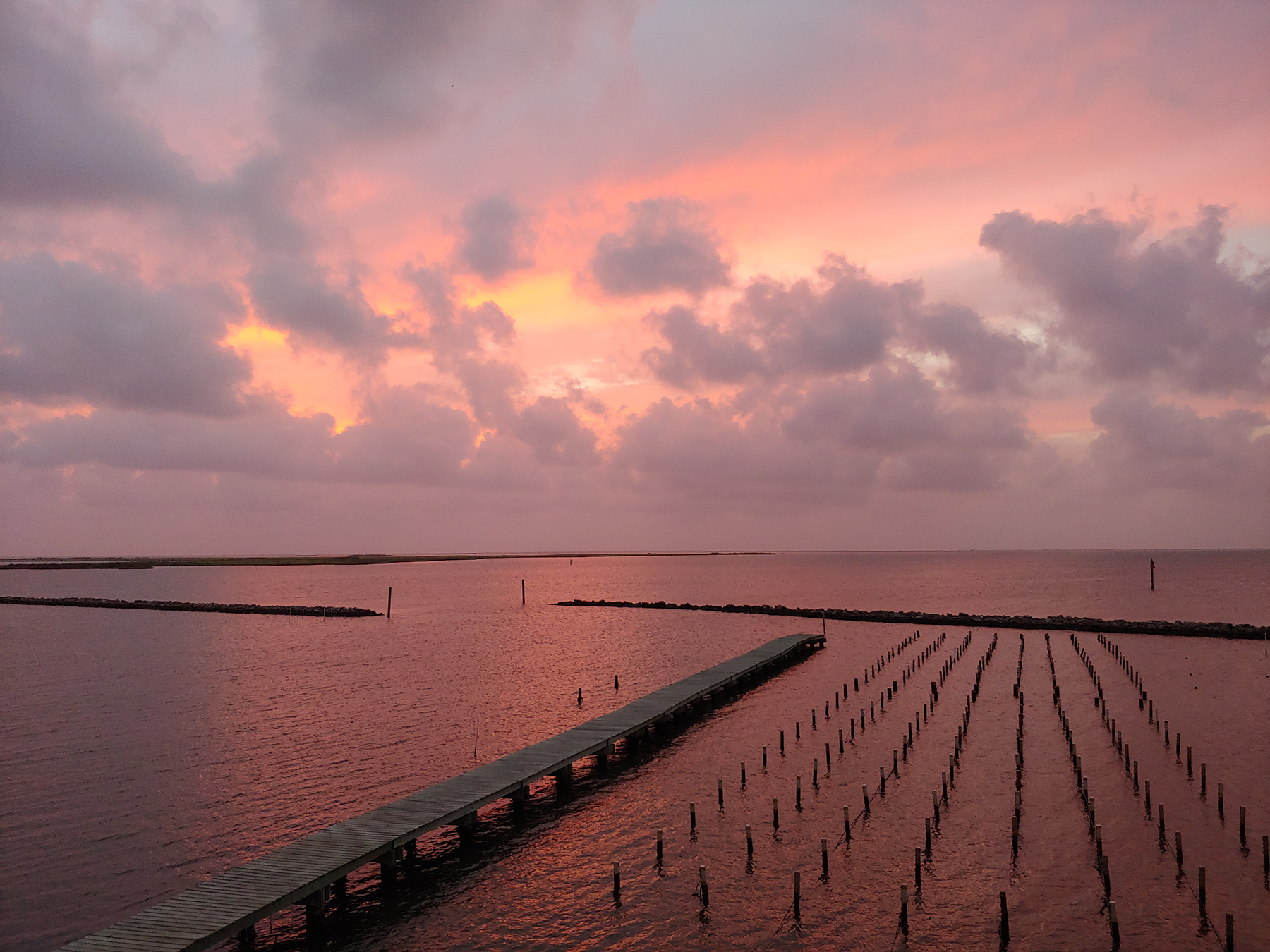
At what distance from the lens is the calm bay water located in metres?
21.5

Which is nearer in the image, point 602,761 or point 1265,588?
point 602,761

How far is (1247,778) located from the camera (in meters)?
32.2

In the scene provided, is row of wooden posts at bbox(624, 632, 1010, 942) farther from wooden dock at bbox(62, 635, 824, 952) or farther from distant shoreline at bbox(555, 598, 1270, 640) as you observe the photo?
distant shoreline at bbox(555, 598, 1270, 640)

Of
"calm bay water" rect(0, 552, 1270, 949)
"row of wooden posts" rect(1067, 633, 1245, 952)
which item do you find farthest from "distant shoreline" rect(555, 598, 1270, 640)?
"row of wooden posts" rect(1067, 633, 1245, 952)

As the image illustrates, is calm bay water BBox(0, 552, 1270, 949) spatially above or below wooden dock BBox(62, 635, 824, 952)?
below

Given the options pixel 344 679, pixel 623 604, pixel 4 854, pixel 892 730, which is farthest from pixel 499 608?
pixel 4 854

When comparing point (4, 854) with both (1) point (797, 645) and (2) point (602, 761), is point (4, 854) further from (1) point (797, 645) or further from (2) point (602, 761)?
(1) point (797, 645)

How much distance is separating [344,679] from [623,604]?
243ft

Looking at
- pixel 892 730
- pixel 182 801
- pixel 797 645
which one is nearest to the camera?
pixel 182 801

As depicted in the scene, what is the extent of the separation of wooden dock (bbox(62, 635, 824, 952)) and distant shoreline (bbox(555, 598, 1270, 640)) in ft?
209

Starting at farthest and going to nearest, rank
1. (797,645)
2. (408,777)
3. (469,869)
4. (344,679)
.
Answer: (797,645), (344,679), (408,777), (469,869)

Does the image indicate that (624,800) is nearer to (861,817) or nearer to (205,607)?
(861,817)

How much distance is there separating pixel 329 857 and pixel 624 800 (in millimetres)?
12631

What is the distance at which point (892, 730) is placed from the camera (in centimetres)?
4144
